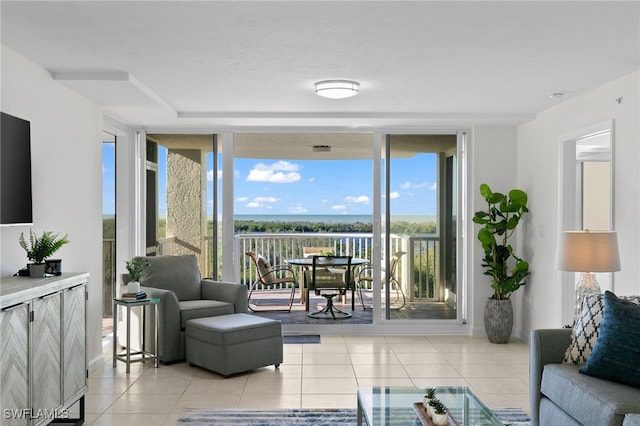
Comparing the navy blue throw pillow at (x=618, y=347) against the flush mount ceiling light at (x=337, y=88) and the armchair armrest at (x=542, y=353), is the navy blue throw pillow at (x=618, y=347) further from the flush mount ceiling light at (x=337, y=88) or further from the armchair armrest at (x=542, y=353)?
the flush mount ceiling light at (x=337, y=88)

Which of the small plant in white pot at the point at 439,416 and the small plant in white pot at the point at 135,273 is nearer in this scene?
the small plant in white pot at the point at 439,416

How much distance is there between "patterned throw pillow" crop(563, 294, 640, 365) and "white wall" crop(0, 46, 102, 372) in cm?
347

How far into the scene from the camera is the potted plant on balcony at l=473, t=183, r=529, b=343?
20.5 feet

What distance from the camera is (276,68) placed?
4172 millimetres

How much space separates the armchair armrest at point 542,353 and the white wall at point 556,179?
112cm

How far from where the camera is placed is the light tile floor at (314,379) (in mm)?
4184

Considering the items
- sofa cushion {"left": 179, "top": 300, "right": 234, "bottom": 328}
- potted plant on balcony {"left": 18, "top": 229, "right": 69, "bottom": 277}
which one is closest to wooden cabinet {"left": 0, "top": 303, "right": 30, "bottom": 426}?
potted plant on balcony {"left": 18, "top": 229, "right": 69, "bottom": 277}

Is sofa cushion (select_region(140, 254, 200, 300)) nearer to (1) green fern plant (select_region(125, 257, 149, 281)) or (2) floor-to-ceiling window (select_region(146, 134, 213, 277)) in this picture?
(1) green fern plant (select_region(125, 257, 149, 281))

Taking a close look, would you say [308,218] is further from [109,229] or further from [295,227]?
[109,229]

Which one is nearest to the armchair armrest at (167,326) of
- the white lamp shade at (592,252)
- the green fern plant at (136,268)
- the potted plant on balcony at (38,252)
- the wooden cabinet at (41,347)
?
the green fern plant at (136,268)

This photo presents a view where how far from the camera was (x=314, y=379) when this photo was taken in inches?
192

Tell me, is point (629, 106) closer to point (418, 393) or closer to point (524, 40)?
point (524, 40)

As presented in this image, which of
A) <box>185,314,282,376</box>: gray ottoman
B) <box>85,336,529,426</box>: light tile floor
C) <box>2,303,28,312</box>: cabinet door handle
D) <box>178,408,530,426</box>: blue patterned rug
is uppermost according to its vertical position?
<box>2,303,28,312</box>: cabinet door handle

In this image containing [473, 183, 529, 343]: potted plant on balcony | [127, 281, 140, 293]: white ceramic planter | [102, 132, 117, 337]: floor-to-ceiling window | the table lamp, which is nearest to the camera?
the table lamp
